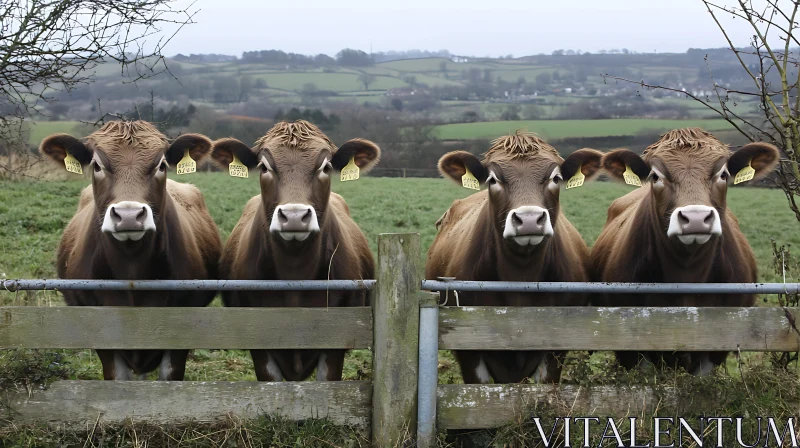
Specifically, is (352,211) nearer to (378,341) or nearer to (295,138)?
(295,138)

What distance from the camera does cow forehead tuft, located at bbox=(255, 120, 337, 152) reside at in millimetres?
5531

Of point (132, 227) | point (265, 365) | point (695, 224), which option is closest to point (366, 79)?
point (265, 365)

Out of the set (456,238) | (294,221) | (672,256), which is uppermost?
(294,221)

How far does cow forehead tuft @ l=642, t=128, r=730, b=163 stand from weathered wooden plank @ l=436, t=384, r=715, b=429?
1921 millimetres

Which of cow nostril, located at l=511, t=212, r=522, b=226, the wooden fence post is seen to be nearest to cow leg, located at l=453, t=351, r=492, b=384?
cow nostril, located at l=511, t=212, r=522, b=226

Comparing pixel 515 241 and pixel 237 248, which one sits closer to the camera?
pixel 515 241

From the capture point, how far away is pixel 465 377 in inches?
225

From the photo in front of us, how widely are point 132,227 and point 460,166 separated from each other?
2.59 meters

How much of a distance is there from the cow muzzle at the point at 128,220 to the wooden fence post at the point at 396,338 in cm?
173

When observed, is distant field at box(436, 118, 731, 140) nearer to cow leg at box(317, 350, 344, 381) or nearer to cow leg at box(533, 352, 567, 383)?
cow leg at box(533, 352, 567, 383)

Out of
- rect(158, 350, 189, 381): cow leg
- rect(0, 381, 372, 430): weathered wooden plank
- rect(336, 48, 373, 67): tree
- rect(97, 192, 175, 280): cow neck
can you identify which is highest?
rect(336, 48, 373, 67): tree

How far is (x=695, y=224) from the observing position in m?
4.84

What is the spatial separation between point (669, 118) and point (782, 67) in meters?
35.6

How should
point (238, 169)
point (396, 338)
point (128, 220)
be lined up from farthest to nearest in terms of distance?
point (238, 169)
point (128, 220)
point (396, 338)
